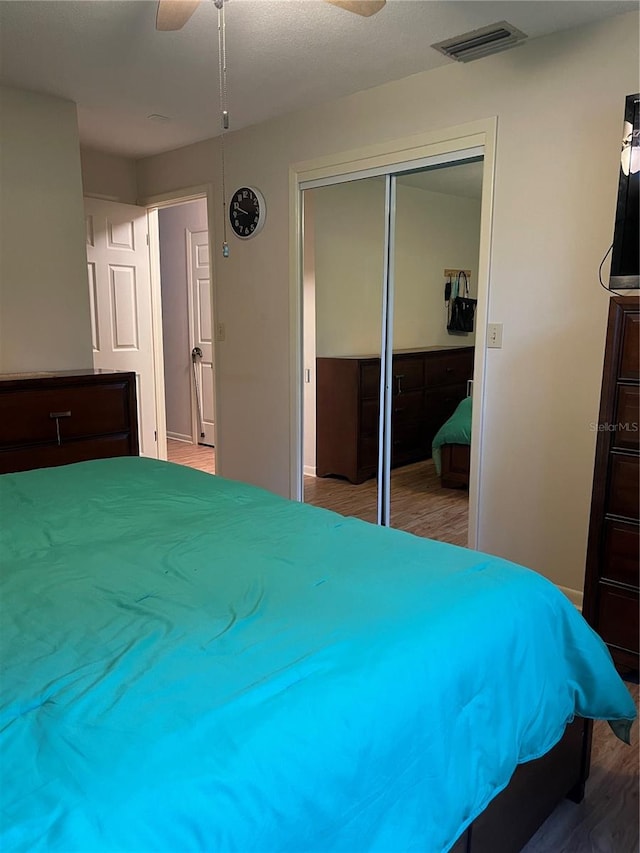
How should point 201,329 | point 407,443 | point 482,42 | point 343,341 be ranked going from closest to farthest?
point 482,42, point 407,443, point 343,341, point 201,329

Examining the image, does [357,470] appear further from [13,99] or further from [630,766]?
[13,99]

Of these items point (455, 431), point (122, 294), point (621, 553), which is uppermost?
point (122, 294)

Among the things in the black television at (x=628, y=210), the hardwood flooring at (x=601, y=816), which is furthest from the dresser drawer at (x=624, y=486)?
the hardwood flooring at (x=601, y=816)

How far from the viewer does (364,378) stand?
345 centimetres

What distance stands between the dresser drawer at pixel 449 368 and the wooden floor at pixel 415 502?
0.47m

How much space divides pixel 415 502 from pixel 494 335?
1.10 m

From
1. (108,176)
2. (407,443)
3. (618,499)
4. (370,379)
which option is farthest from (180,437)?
(618,499)

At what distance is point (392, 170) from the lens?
3.11m

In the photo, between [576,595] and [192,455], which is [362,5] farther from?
[192,455]

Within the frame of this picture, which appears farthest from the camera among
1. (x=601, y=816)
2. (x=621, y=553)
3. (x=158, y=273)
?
(x=158, y=273)

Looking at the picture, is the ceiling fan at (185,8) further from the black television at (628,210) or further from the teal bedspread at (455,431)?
the teal bedspread at (455,431)

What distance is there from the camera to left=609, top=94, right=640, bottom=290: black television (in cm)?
210

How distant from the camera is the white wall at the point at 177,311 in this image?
5.82m

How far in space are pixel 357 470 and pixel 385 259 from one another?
1.23 metres
